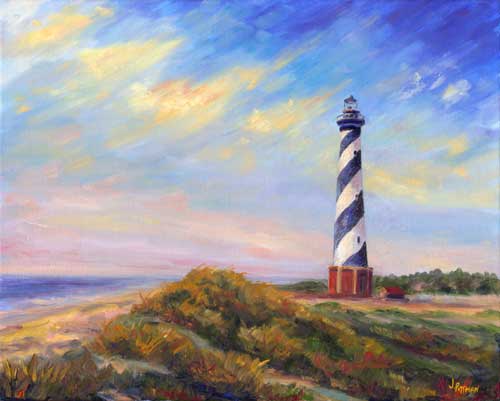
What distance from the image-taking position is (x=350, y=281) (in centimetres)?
788

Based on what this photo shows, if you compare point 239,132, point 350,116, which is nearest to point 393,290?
point 350,116

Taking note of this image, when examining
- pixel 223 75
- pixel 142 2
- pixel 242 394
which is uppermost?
pixel 142 2

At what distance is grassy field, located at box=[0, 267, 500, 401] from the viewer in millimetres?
4828

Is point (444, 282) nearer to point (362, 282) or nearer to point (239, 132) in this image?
point (362, 282)

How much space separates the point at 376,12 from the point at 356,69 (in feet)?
2.45

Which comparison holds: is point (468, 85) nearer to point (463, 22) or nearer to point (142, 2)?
point (463, 22)

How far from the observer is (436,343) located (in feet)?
21.9

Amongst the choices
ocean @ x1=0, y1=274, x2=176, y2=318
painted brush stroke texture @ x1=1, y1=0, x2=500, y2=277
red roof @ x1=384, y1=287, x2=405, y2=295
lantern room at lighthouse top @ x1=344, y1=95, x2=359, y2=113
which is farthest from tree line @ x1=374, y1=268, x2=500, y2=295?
ocean @ x1=0, y1=274, x2=176, y2=318

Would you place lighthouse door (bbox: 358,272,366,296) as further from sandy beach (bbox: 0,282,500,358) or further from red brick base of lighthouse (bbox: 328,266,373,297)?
sandy beach (bbox: 0,282,500,358)

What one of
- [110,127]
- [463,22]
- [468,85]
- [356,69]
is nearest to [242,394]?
[110,127]
